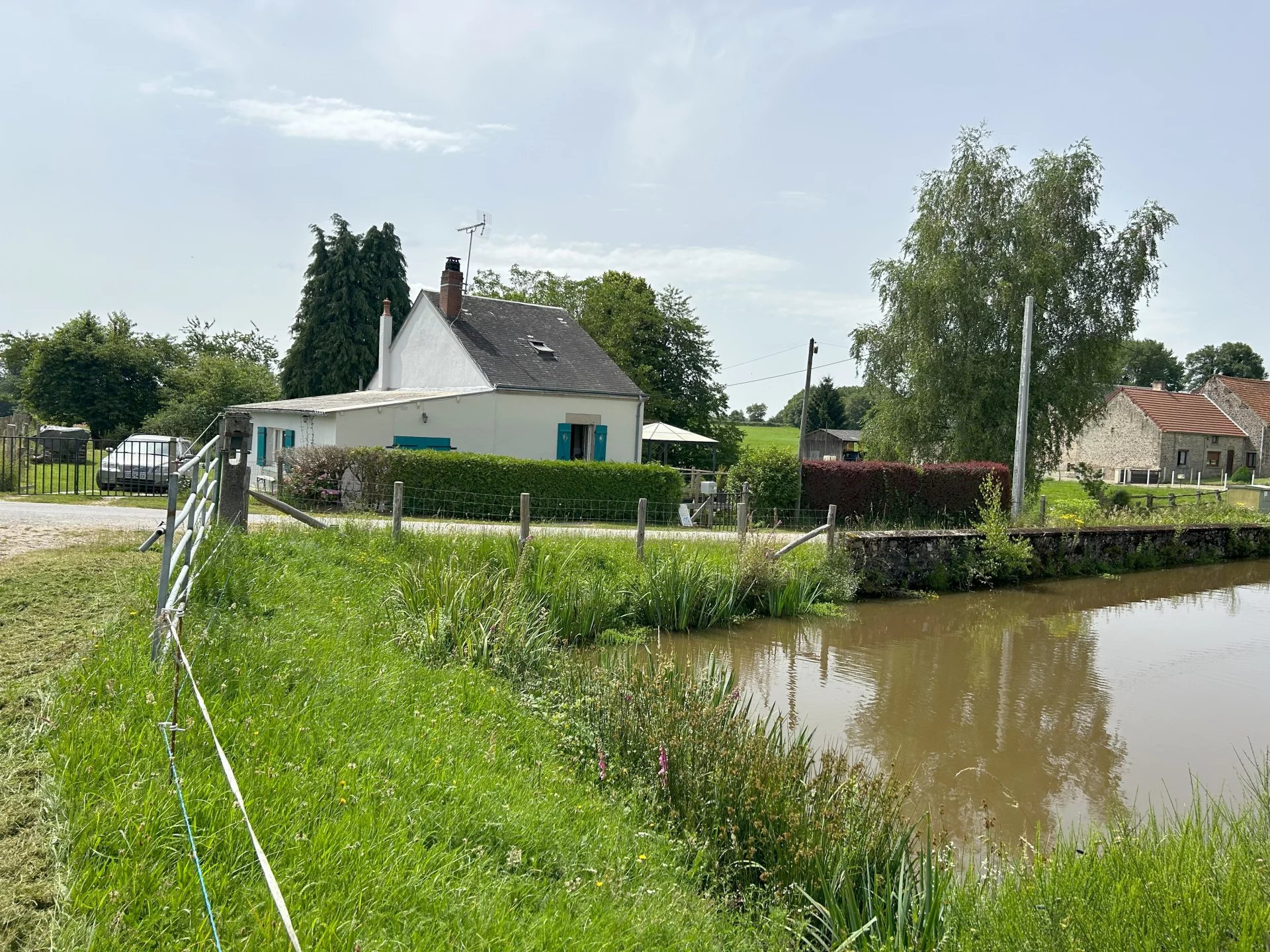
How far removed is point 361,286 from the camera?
46906 mm

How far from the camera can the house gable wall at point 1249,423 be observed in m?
54.7

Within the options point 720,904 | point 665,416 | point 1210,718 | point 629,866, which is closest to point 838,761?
point 720,904

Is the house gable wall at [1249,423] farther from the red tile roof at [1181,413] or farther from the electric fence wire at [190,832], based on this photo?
the electric fence wire at [190,832]

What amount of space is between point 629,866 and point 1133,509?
24853mm

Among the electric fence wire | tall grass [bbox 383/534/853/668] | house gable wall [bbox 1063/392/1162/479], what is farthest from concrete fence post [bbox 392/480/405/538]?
house gable wall [bbox 1063/392/1162/479]

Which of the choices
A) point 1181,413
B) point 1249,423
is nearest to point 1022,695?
point 1181,413

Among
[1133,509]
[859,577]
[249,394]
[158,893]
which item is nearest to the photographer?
[158,893]

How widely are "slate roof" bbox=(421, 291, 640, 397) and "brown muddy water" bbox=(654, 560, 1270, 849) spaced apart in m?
13.5

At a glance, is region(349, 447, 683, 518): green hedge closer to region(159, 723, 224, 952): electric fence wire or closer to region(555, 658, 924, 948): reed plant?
region(555, 658, 924, 948): reed plant

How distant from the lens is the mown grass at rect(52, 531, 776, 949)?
9.96 ft

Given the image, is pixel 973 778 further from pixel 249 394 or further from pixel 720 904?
pixel 249 394

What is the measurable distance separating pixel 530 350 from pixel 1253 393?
51143mm

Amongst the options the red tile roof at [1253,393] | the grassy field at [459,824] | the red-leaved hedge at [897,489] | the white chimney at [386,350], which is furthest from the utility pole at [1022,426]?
the red tile roof at [1253,393]

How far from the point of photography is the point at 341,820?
12.0 ft
